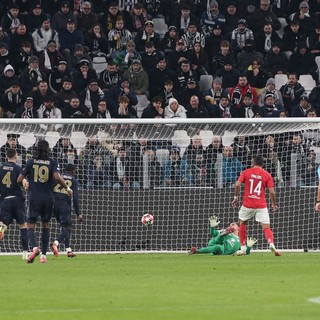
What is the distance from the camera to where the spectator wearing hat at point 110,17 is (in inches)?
1179

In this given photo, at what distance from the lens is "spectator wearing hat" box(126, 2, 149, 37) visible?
3047 centimetres

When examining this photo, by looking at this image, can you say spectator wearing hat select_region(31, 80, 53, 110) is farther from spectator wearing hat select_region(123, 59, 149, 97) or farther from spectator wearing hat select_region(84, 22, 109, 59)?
spectator wearing hat select_region(84, 22, 109, 59)

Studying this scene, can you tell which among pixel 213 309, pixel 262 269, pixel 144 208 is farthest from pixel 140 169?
pixel 213 309

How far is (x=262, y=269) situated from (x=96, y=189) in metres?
6.59

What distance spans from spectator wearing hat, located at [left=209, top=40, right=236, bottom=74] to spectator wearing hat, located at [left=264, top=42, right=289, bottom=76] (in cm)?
88

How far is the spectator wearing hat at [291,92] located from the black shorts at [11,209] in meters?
9.20

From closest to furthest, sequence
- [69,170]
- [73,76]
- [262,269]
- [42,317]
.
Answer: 1. [42,317]
2. [262,269]
3. [69,170]
4. [73,76]

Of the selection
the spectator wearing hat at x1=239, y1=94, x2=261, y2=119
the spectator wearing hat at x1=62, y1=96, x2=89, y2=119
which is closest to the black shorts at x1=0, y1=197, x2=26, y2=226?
the spectator wearing hat at x1=62, y1=96, x2=89, y2=119

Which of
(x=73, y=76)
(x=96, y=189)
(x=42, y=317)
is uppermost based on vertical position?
(x=73, y=76)

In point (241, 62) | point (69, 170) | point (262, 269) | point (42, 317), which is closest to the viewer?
point (42, 317)

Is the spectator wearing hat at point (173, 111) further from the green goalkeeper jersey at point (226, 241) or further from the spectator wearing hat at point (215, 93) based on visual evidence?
the green goalkeeper jersey at point (226, 241)

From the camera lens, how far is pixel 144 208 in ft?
80.9

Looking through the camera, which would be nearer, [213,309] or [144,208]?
[213,309]

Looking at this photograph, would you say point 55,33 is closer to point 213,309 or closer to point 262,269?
point 262,269
